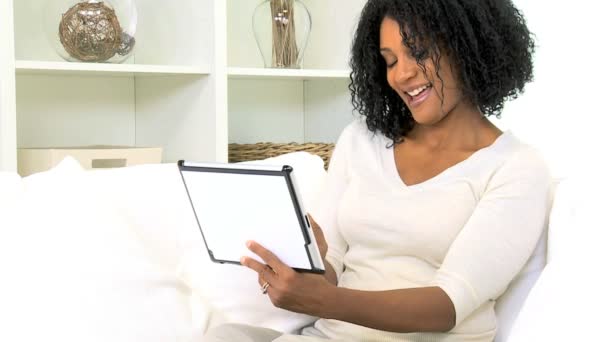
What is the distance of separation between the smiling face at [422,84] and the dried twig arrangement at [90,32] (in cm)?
90

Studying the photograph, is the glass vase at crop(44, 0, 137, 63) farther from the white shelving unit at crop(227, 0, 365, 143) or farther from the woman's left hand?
the woman's left hand

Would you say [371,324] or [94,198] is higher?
[94,198]

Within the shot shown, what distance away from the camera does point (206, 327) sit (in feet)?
4.71

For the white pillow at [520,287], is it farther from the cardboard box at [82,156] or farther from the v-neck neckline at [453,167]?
the cardboard box at [82,156]

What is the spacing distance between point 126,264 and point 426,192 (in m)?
0.50

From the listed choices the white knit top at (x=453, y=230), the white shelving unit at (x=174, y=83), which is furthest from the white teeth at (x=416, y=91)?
the white shelving unit at (x=174, y=83)

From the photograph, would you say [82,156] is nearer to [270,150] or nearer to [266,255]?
[270,150]

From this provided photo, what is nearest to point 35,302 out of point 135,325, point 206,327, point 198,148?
point 135,325

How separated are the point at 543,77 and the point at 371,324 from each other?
138 cm

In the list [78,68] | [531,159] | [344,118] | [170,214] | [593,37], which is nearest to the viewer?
[531,159]

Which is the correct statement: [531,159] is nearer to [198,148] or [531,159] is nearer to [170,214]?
[170,214]

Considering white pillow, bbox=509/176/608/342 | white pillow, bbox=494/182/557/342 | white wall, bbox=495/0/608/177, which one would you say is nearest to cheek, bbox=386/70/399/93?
white pillow, bbox=494/182/557/342

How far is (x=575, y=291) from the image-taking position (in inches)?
39.4

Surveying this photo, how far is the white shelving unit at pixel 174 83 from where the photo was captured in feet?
7.29
